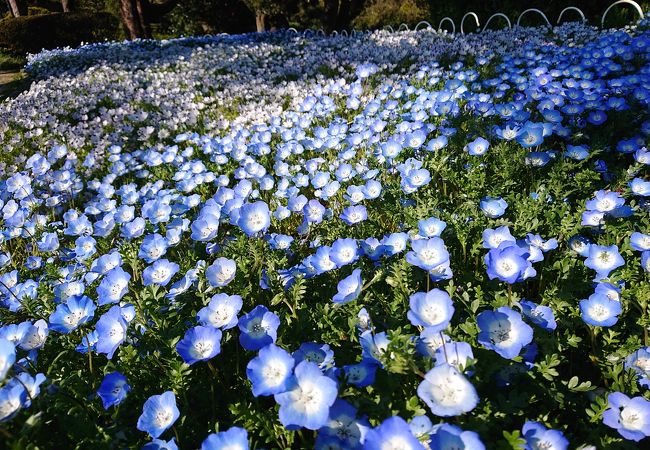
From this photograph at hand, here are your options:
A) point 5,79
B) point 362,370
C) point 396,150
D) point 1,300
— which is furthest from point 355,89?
point 5,79

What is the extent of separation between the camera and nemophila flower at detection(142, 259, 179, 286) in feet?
6.19

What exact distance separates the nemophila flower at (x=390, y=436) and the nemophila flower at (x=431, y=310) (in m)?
0.28

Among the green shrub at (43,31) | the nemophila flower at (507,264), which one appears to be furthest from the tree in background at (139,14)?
the nemophila flower at (507,264)

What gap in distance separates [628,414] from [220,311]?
1.30 meters

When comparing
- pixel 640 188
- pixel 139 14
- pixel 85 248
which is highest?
pixel 139 14

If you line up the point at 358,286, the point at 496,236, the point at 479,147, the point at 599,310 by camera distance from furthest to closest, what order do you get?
1. the point at 479,147
2. the point at 496,236
3. the point at 599,310
4. the point at 358,286

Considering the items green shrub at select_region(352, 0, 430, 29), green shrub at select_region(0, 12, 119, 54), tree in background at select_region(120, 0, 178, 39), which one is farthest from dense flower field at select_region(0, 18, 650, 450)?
green shrub at select_region(0, 12, 119, 54)

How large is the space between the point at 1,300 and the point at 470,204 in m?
2.40

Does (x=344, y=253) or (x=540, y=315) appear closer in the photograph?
(x=540, y=315)

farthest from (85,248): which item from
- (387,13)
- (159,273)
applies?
(387,13)

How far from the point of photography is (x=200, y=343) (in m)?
1.39

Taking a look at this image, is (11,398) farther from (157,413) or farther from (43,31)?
(43,31)

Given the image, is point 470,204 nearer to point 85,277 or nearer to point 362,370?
point 362,370

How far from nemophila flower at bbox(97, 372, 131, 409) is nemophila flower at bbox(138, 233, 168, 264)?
2.61 ft
